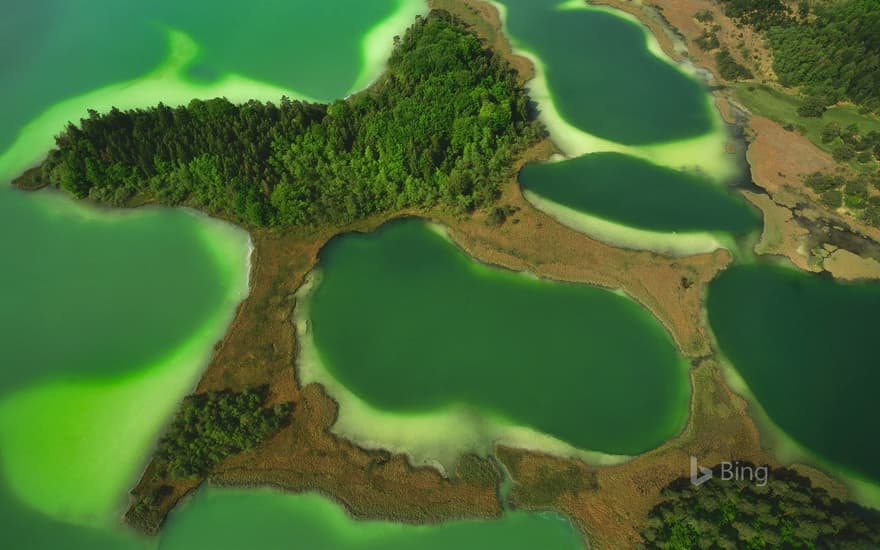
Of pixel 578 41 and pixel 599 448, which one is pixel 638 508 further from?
pixel 578 41

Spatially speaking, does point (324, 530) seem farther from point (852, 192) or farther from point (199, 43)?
point (199, 43)

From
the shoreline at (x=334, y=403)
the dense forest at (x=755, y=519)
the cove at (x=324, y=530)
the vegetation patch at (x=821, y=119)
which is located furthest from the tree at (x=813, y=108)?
the cove at (x=324, y=530)

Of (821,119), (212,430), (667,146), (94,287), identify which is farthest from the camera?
(821,119)

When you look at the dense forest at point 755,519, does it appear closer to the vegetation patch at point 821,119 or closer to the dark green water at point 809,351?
the dark green water at point 809,351

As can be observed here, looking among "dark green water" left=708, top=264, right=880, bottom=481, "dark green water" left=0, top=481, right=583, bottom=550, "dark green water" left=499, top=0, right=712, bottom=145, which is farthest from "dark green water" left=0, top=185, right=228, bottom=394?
"dark green water" left=499, top=0, right=712, bottom=145

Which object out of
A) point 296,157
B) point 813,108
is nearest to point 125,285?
point 296,157

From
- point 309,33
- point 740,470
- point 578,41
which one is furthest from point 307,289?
point 578,41
